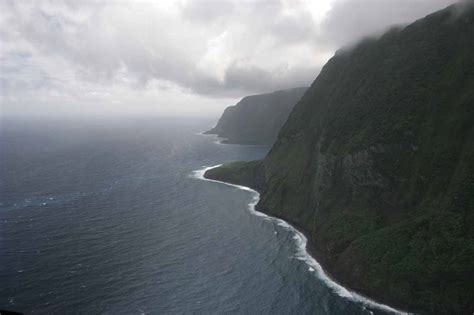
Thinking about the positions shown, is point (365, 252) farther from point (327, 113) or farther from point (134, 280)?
point (327, 113)

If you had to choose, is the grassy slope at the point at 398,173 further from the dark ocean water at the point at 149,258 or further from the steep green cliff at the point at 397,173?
the dark ocean water at the point at 149,258

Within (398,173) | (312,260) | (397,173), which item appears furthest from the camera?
(397,173)

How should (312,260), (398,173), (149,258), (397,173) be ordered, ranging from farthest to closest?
(397,173) → (398,173) → (312,260) → (149,258)

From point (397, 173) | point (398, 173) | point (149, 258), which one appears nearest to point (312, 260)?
point (397, 173)

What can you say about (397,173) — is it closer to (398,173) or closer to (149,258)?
(398,173)

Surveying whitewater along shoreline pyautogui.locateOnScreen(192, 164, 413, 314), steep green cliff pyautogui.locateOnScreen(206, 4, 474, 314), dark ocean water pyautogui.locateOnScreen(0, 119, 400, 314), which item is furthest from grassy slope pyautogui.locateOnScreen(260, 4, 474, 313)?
dark ocean water pyautogui.locateOnScreen(0, 119, 400, 314)

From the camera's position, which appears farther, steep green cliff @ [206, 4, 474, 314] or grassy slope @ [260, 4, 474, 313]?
grassy slope @ [260, 4, 474, 313]

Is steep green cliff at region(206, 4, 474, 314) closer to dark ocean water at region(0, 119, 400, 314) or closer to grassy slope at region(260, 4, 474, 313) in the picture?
grassy slope at region(260, 4, 474, 313)

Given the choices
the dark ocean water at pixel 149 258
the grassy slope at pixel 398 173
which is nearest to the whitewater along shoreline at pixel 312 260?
the dark ocean water at pixel 149 258
